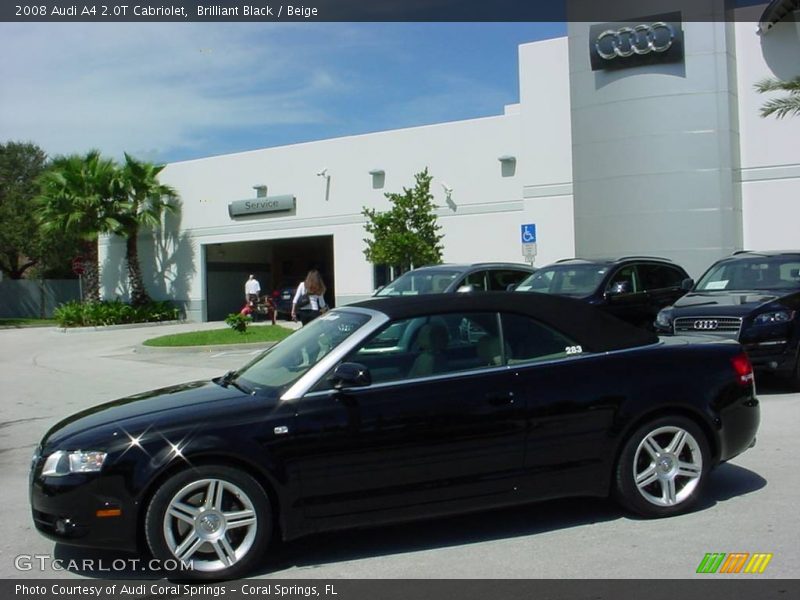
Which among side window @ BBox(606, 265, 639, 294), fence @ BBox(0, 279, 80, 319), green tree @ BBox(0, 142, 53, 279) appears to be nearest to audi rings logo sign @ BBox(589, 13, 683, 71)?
side window @ BBox(606, 265, 639, 294)

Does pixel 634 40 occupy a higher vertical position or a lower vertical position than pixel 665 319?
higher

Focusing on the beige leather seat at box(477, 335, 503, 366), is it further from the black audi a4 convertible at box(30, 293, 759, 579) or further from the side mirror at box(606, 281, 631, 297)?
the side mirror at box(606, 281, 631, 297)

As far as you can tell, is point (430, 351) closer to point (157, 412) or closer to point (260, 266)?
point (157, 412)

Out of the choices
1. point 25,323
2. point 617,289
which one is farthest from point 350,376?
point 25,323

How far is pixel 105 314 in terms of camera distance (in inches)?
1251

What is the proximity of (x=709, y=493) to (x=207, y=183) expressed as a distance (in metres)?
30.4

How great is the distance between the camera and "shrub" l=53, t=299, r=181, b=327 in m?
31.5

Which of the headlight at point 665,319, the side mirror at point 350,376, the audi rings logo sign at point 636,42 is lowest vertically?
the headlight at point 665,319

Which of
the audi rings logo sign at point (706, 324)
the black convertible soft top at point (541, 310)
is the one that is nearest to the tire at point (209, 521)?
the black convertible soft top at point (541, 310)

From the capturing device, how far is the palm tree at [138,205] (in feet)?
109

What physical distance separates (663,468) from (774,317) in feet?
18.1

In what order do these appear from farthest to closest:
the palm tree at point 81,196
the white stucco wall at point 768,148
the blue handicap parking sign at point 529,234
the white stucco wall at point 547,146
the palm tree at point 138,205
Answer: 1. the palm tree at point 138,205
2. the palm tree at point 81,196
3. the white stucco wall at point 547,146
4. the white stucco wall at point 768,148
5. the blue handicap parking sign at point 529,234

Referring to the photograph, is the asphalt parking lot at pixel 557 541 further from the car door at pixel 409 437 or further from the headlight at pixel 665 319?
the headlight at pixel 665 319

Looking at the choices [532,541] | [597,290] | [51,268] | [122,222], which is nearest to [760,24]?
[597,290]
